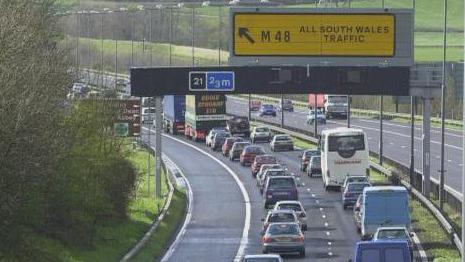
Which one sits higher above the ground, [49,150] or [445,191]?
[49,150]

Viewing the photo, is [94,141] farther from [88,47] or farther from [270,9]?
[88,47]

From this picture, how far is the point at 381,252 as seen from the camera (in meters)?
33.2

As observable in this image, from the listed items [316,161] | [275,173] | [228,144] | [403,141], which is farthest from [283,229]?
[403,141]

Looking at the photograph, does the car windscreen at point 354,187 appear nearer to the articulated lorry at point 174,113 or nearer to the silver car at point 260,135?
the silver car at point 260,135

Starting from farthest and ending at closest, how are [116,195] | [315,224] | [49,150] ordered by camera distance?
[315,224]
[116,195]
[49,150]

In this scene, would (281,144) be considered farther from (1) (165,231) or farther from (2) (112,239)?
(2) (112,239)

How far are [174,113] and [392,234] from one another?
71816 millimetres

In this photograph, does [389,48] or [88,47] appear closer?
[389,48]

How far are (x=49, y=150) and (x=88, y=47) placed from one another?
11660cm

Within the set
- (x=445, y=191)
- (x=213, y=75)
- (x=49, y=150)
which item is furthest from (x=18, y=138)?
(x=445, y=191)

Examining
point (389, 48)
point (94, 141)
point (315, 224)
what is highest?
point (389, 48)

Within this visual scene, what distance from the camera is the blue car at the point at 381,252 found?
3319 centimetres

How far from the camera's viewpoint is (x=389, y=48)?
4578cm

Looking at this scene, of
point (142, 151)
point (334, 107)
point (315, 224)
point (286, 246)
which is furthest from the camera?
point (334, 107)
